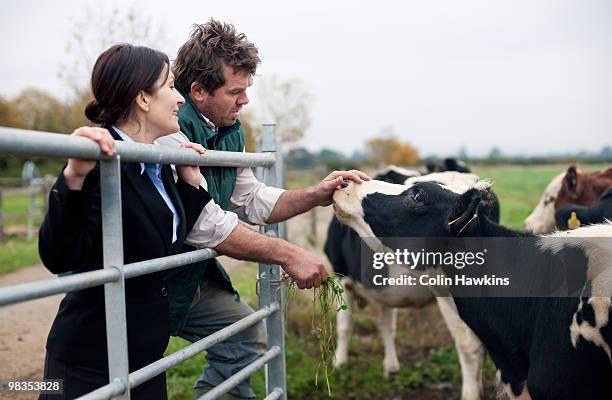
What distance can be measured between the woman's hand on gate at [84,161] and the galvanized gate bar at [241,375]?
1.11 meters

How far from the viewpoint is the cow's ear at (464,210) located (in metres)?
3.48

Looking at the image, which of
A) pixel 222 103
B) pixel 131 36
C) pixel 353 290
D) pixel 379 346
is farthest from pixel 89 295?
pixel 131 36

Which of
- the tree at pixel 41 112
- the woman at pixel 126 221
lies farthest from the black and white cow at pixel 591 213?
the tree at pixel 41 112

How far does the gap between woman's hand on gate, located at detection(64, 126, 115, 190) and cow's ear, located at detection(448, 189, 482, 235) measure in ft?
6.74

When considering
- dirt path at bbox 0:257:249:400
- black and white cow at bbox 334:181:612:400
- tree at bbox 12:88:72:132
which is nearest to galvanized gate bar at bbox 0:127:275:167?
black and white cow at bbox 334:181:612:400

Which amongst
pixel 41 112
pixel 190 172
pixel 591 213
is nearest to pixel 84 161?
pixel 190 172

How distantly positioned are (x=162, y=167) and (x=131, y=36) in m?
8.71

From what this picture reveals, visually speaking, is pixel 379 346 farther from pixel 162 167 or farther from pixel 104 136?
pixel 104 136

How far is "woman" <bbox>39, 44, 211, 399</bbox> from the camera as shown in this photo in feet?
6.84

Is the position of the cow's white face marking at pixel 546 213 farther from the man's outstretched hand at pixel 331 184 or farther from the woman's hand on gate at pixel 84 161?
the woman's hand on gate at pixel 84 161

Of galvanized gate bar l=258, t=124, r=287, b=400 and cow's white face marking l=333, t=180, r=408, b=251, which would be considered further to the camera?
cow's white face marking l=333, t=180, r=408, b=251

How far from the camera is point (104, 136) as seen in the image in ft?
6.61

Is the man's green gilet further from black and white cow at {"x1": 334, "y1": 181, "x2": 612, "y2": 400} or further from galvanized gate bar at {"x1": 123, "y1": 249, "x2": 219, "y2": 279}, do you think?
black and white cow at {"x1": 334, "y1": 181, "x2": 612, "y2": 400}

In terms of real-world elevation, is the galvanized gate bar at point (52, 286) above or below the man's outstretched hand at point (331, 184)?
below
